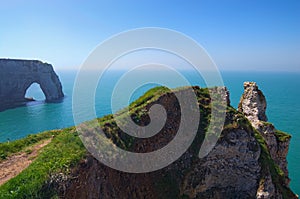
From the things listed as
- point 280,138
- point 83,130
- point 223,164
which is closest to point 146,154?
point 83,130

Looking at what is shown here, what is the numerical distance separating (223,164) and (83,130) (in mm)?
11344

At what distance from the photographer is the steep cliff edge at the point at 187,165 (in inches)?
578

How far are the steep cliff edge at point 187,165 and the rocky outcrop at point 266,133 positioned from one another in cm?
12

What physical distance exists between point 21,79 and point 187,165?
88337 millimetres

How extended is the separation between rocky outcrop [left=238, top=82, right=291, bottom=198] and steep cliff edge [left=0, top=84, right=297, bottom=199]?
12 cm

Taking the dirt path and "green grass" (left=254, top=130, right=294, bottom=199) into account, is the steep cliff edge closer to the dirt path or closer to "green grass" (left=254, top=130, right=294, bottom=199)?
"green grass" (left=254, top=130, right=294, bottom=199)

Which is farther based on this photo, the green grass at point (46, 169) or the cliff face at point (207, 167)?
the cliff face at point (207, 167)

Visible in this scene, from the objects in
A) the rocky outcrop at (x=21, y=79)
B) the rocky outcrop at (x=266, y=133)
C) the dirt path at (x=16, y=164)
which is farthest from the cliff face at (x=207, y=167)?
the rocky outcrop at (x=21, y=79)

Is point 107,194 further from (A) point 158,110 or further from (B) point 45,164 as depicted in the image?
(A) point 158,110

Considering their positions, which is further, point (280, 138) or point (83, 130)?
point (280, 138)

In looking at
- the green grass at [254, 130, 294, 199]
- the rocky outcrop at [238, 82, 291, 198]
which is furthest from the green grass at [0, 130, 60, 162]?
the rocky outcrop at [238, 82, 291, 198]

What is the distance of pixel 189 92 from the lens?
68.0 ft

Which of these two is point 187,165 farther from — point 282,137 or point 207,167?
point 282,137

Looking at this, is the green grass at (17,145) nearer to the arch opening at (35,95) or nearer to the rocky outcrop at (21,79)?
the rocky outcrop at (21,79)
